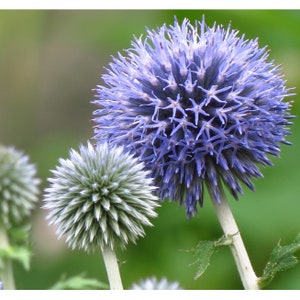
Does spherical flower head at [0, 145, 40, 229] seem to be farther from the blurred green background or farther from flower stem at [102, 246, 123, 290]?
the blurred green background

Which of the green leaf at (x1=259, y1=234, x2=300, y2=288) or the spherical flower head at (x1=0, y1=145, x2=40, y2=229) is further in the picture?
the spherical flower head at (x1=0, y1=145, x2=40, y2=229)

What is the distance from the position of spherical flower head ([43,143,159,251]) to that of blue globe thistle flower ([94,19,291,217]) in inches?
1.8

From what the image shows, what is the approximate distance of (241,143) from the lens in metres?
1.47

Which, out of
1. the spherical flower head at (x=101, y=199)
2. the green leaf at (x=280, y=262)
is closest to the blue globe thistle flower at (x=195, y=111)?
the spherical flower head at (x=101, y=199)

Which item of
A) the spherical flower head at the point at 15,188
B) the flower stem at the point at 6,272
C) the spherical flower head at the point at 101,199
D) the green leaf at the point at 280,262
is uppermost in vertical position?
the spherical flower head at the point at 15,188

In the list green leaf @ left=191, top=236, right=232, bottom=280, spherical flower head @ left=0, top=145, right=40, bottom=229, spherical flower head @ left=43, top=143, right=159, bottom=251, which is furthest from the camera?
spherical flower head @ left=0, top=145, right=40, bottom=229

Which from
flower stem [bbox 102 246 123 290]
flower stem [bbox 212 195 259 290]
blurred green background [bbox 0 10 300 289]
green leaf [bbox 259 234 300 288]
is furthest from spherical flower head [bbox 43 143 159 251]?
blurred green background [bbox 0 10 300 289]

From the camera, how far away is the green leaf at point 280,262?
1.30 meters

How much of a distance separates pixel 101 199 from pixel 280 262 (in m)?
0.35

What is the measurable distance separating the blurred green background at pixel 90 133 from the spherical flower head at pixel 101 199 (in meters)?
0.56

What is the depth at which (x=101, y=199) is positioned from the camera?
1.44 meters

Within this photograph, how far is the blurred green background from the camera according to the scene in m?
2.20

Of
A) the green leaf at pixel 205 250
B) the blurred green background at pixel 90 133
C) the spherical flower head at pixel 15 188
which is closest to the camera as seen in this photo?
the green leaf at pixel 205 250

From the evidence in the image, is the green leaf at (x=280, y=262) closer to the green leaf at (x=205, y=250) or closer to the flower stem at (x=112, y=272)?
the green leaf at (x=205, y=250)
